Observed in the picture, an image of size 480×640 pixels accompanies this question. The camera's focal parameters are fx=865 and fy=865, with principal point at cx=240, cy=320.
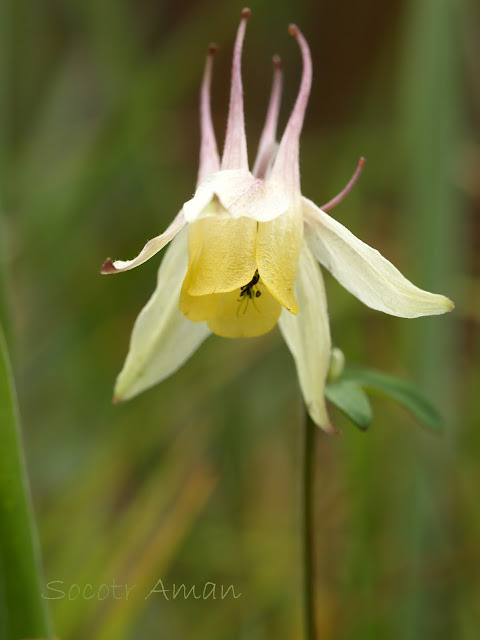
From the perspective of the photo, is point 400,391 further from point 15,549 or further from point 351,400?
point 15,549

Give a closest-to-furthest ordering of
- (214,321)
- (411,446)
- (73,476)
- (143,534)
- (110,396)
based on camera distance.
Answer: (214,321)
(143,534)
(73,476)
(411,446)
(110,396)

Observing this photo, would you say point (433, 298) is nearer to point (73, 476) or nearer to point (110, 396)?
point (73, 476)

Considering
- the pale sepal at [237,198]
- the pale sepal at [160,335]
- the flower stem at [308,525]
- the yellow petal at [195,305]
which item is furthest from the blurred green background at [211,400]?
the flower stem at [308,525]

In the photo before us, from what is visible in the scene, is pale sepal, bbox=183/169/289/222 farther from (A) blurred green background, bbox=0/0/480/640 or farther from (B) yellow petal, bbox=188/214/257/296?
(A) blurred green background, bbox=0/0/480/640

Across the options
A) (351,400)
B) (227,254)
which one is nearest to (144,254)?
(227,254)

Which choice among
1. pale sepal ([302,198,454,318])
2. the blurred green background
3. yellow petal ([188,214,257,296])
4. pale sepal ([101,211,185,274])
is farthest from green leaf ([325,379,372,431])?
the blurred green background

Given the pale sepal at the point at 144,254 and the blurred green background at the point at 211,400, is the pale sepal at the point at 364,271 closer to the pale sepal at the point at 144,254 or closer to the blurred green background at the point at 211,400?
the pale sepal at the point at 144,254

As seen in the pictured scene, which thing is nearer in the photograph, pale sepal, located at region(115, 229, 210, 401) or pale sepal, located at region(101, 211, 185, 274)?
pale sepal, located at region(101, 211, 185, 274)

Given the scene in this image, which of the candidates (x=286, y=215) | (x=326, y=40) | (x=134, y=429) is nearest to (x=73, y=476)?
(x=134, y=429)
